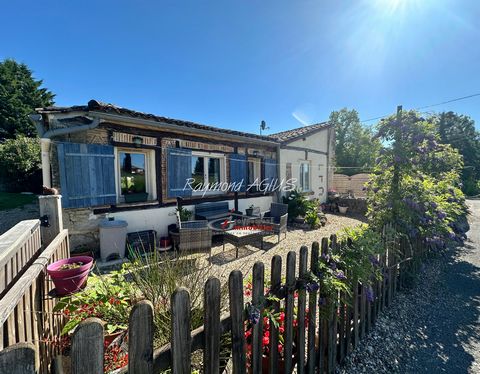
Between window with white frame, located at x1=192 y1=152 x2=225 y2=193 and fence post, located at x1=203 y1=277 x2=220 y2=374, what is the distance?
644 cm

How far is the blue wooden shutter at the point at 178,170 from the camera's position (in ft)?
21.3

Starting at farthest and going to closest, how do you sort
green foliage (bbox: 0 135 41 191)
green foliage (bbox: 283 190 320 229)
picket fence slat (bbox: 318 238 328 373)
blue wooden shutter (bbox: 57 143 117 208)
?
green foliage (bbox: 0 135 41 191) → green foliage (bbox: 283 190 320 229) → blue wooden shutter (bbox: 57 143 117 208) → picket fence slat (bbox: 318 238 328 373)

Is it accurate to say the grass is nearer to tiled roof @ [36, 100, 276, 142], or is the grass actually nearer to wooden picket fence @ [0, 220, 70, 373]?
tiled roof @ [36, 100, 276, 142]

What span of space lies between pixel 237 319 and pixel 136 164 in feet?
19.6

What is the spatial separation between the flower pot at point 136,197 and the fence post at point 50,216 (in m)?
3.86

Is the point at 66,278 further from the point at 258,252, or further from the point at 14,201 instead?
the point at 14,201

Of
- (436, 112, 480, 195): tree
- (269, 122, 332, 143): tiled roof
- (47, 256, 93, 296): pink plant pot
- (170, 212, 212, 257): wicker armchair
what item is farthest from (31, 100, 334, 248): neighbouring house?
(436, 112, 480, 195): tree

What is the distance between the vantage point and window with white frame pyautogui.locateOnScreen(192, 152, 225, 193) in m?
7.43

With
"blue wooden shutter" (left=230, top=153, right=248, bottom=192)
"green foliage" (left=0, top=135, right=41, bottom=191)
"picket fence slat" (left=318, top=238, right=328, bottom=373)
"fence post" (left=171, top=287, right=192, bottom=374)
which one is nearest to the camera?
"fence post" (left=171, top=287, right=192, bottom=374)

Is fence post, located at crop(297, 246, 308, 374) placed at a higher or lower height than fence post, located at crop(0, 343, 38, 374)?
lower

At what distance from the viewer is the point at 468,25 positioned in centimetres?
547

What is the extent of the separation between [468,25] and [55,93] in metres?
35.0

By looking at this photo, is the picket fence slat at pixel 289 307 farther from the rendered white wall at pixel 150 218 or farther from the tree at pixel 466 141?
the tree at pixel 466 141

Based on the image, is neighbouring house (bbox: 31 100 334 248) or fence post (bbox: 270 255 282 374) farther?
neighbouring house (bbox: 31 100 334 248)
